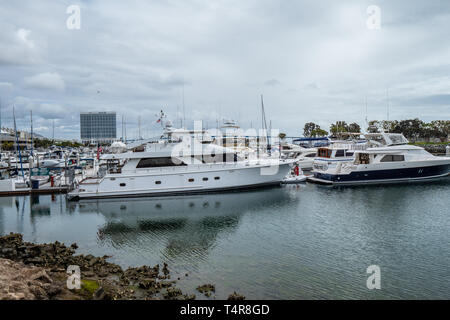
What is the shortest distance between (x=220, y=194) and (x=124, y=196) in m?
7.69

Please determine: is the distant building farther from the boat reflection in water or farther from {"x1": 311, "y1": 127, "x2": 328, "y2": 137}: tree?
the boat reflection in water

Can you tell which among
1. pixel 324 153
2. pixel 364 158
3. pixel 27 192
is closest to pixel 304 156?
pixel 324 153

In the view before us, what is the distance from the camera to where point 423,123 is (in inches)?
2736

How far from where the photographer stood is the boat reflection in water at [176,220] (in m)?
13.8

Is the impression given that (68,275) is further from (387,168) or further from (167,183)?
(387,168)

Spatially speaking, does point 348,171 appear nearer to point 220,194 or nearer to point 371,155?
point 371,155

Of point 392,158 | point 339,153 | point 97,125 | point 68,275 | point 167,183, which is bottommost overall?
point 68,275

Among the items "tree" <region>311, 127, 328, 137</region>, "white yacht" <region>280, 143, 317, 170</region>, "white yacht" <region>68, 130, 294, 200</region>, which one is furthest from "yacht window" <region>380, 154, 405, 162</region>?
"tree" <region>311, 127, 328, 137</region>

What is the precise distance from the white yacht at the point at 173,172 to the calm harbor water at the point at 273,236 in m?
1.15

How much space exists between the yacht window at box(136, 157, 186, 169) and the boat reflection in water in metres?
2.67

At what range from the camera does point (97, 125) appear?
145 meters

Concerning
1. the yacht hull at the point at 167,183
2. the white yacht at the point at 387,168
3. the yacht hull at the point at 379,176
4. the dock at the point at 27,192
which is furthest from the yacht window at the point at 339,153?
the dock at the point at 27,192

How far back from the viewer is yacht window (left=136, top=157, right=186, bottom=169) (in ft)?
82.8

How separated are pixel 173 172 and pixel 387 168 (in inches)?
788
